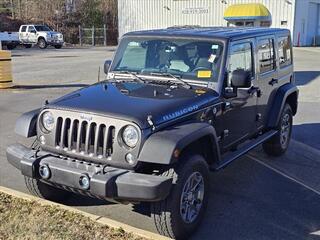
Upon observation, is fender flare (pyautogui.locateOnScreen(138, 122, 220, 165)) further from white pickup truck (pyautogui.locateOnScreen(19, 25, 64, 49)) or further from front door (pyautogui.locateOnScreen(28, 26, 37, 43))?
front door (pyautogui.locateOnScreen(28, 26, 37, 43))

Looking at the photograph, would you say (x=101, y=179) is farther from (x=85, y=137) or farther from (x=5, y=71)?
(x=5, y=71)

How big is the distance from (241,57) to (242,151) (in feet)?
3.79

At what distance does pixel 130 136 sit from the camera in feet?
Result: 13.1

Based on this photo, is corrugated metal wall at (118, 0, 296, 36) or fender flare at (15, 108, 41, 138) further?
corrugated metal wall at (118, 0, 296, 36)

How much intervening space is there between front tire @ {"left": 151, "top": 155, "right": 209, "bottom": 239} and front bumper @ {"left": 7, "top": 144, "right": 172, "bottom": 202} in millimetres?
192

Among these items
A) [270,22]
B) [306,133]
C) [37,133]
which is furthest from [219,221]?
[270,22]

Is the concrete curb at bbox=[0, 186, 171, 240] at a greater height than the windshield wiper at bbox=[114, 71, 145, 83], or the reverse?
the windshield wiper at bbox=[114, 71, 145, 83]

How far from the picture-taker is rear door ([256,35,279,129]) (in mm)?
6078

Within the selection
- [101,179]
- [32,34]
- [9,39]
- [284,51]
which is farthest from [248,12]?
[101,179]

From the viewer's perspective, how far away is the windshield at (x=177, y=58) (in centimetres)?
511

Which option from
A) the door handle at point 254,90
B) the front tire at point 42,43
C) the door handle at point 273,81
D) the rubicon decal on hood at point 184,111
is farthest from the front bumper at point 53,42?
the rubicon decal on hood at point 184,111

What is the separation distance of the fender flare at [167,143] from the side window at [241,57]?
142 centimetres

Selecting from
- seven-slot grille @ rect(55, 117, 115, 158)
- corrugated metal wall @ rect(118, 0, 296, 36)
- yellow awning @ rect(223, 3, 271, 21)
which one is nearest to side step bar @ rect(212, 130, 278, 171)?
seven-slot grille @ rect(55, 117, 115, 158)

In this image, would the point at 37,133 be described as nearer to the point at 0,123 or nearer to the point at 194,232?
the point at 194,232
